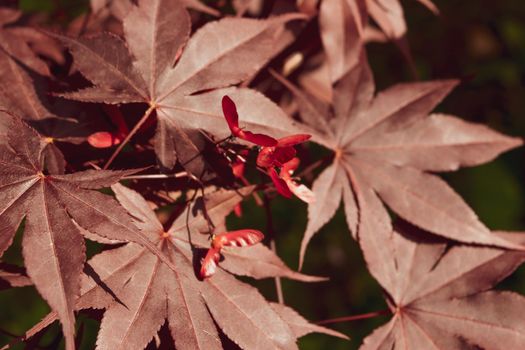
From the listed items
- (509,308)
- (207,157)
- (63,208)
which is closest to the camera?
(63,208)

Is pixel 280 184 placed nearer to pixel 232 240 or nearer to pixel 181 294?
pixel 232 240

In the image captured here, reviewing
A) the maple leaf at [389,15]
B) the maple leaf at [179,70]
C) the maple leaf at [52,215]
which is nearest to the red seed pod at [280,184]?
the maple leaf at [179,70]

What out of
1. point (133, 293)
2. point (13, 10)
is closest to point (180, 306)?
point (133, 293)

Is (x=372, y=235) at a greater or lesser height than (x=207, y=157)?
lesser

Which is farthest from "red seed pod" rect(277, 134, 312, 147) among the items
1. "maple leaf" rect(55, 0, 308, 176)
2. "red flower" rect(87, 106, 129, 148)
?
"red flower" rect(87, 106, 129, 148)

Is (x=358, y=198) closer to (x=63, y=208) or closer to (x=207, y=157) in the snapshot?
(x=207, y=157)

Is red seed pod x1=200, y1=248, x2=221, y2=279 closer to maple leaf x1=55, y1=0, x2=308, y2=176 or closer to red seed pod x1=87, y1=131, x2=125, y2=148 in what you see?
maple leaf x1=55, y1=0, x2=308, y2=176
